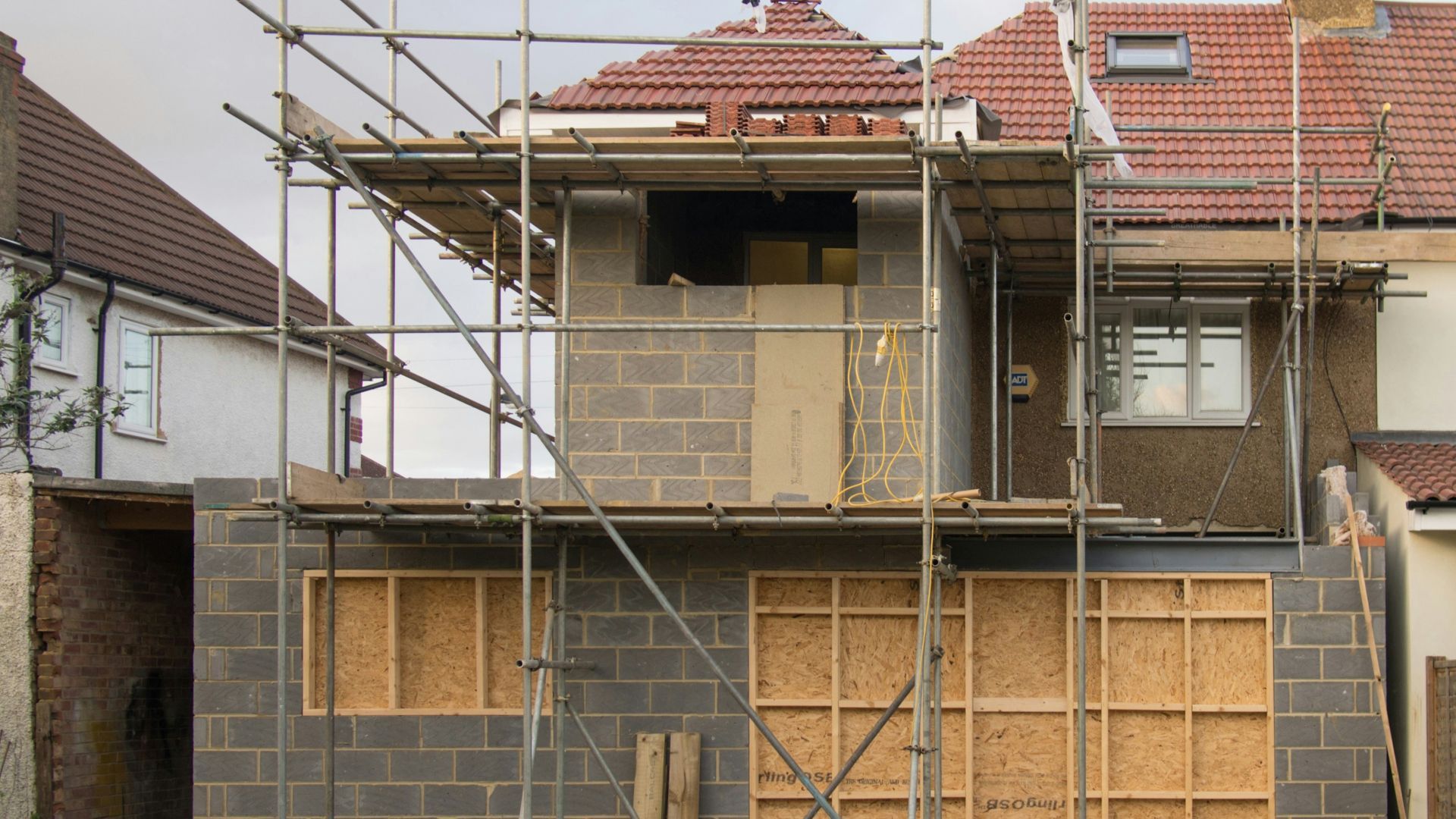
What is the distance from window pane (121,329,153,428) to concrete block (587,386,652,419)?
28.3 ft

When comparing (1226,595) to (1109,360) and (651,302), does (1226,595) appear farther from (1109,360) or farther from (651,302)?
(651,302)

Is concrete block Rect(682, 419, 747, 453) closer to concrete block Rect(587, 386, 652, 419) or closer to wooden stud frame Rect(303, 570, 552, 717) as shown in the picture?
concrete block Rect(587, 386, 652, 419)

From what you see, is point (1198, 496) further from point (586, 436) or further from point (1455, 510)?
point (586, 436)

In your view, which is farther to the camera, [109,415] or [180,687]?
[109,415]

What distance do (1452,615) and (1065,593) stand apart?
3228 millimetres

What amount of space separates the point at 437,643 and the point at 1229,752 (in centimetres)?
608

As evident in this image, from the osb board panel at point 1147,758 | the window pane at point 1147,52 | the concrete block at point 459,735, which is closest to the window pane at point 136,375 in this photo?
the concrete block at point 459,735

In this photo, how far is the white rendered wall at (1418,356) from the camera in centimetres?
1689

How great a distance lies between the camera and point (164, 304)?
20828 mm

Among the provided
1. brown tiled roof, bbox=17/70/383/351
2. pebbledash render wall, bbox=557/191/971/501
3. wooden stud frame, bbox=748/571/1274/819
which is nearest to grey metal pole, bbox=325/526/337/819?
pebbledash render wall, bbox=557/191/971/501

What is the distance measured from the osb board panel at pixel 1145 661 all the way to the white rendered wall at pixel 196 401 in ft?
34.3

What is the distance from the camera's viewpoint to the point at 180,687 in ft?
56.8

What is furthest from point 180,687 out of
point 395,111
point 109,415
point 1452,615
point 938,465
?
point 1452,615

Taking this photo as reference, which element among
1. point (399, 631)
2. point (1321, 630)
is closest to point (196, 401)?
point (399, 631)
